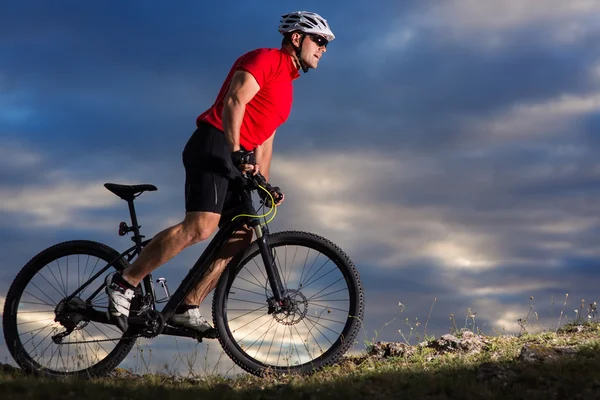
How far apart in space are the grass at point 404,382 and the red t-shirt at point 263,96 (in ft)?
7.43

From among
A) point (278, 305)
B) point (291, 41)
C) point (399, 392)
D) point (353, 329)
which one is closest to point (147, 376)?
point (278, 305)

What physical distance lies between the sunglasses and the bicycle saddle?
2.06m

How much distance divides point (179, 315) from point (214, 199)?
1.22 metres

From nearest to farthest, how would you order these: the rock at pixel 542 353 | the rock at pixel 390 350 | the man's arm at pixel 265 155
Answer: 1. the rock at pixel 542 353
2. the man's arm at pixel 265 155
3. the rock at pixel 390 350

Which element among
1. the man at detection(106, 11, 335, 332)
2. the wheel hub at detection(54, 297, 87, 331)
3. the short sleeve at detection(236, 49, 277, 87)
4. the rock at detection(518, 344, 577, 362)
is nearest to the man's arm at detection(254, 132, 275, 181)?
the man at detection(106, 11, 335, 332)

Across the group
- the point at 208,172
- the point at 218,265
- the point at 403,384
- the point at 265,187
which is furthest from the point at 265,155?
the point at 403,384

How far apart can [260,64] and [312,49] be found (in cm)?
63

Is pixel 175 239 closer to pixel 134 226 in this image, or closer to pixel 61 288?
pixel 134 226

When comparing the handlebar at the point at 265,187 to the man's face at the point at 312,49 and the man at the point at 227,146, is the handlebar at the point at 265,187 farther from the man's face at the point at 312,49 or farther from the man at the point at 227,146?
the man's face at the point at 312,49

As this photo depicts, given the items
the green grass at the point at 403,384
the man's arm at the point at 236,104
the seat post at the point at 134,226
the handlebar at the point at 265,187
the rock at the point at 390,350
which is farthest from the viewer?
the rock at the point at 390,350

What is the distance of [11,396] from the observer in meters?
5.35

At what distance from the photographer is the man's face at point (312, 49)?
6941 millimetres

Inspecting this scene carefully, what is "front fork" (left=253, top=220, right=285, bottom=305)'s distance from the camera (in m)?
6.71

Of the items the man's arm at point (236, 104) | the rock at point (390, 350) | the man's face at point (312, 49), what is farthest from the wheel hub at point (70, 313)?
the man's face at point (312, 49)
